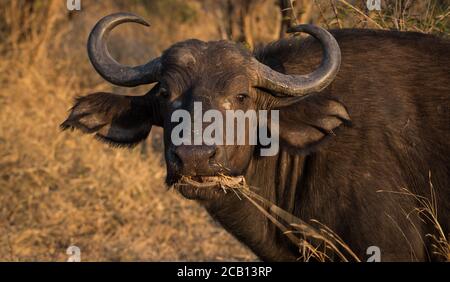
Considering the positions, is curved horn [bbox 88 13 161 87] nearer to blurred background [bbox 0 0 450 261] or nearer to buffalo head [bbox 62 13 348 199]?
buffalo head [bbox 62 13 348 199]

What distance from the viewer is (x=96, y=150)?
7973 millimetres

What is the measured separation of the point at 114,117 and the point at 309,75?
1.18 m

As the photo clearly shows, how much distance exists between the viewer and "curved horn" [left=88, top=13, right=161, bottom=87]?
510 cm

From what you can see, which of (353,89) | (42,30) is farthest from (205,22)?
(353,89)

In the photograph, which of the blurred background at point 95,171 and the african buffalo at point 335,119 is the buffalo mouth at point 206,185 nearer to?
the african buffalo at point 335,119

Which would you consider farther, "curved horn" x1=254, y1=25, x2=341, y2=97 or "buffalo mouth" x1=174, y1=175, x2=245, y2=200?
"curved horn" x1=254, y1=25, x2=341, y2=97

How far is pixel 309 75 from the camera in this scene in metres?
4.92

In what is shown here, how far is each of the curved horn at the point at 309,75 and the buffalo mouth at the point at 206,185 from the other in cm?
53

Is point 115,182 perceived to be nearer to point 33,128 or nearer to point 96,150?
point 96,150

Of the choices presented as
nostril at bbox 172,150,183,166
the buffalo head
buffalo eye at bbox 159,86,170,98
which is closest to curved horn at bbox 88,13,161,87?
Result: the buffalo head

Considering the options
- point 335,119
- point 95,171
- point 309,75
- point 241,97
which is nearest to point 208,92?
point 241,97

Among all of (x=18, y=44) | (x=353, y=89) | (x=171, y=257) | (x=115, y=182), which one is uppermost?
(x=18, y=44)

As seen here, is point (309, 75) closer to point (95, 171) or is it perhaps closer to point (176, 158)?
point (176, 158)

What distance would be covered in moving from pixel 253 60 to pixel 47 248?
2.72 m
